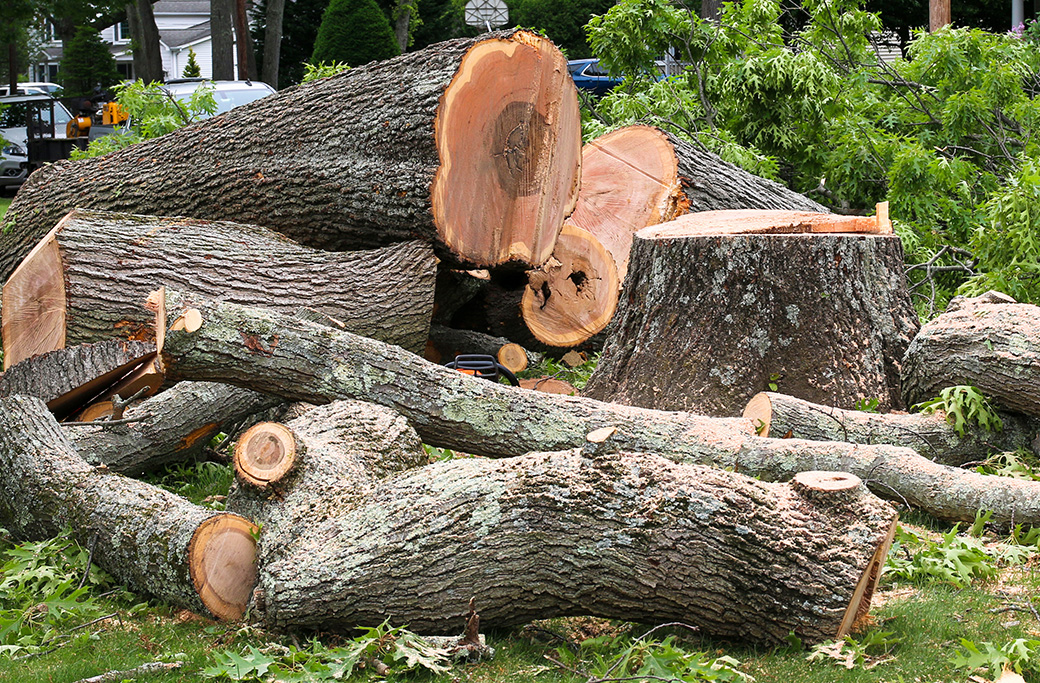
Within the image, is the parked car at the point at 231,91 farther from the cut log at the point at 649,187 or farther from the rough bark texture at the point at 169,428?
the rough bark texture at the point at 169,428

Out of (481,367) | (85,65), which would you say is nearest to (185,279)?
(481,367)

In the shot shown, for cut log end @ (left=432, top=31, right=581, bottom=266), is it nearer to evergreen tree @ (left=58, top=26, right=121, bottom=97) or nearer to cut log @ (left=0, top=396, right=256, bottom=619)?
cut log @ (left=0, top=396, right=256, bottom=619)

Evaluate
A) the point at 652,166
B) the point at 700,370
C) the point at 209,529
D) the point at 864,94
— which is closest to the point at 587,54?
the point at 864,94

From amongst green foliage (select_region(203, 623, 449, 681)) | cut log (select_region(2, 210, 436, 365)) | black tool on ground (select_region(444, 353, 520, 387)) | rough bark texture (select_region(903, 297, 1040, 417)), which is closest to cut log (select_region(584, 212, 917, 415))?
rough bark texture (select_region(903, 297, 1040, 417))

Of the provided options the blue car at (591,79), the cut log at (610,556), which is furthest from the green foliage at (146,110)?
the blue car at (591,79)

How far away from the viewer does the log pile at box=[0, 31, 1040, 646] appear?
2.84 m

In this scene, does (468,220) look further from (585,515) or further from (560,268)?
(585,515)

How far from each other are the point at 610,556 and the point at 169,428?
2.64 meters

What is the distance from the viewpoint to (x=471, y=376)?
164 inches

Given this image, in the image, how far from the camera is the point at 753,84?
8336mm

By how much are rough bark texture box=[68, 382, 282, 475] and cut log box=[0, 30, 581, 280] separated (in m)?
1.74

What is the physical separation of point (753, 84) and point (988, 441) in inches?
187

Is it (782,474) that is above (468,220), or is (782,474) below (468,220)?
below

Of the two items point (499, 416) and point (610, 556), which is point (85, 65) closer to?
point (499, 416)
